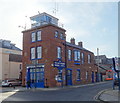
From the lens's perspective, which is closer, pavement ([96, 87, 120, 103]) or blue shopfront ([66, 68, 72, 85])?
pavement ([96, 87, 120, 103])

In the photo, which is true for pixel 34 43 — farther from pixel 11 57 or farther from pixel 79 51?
pixel 11 57

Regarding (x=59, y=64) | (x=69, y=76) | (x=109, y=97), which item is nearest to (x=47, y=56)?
(x=59, y=64)

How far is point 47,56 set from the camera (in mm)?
28234

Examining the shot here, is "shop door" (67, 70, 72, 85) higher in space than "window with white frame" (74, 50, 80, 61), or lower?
lower

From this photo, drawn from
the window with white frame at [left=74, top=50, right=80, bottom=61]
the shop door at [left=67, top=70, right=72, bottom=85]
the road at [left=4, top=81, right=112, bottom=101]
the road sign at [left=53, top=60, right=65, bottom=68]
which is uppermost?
the window with white frame at [left=74, top=50, right=80, bottom=61]

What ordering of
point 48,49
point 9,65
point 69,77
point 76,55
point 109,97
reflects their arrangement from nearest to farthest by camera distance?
point 109,97
point 48,49
point 69,77
point 76,55
point 9,65

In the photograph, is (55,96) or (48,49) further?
(48,49)

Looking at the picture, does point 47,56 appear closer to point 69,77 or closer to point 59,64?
point 59,64

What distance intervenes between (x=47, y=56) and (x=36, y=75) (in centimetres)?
390

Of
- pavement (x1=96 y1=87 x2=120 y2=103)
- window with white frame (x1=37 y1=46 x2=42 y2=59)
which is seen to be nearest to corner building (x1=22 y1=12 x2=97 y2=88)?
window with white frame (x1=37 y1=46 x2=42 y2=59)

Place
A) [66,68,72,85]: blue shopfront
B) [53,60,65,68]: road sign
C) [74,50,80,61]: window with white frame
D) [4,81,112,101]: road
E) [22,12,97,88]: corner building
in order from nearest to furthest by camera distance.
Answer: [4,81,112,101]: road
[22,12,97,88]: corner building
[53,60,65,68]: road sign
[66,68,72,85]: blue shopfront
[74,50,80,61]: window with white frame

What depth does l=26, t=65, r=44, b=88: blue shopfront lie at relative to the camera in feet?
94.3

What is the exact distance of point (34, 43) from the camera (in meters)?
30.5

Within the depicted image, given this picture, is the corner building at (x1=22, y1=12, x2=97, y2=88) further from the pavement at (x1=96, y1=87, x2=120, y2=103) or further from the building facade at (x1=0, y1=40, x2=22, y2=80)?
the building facade at (x1=0, y1=40, x2=22, y2=80)
